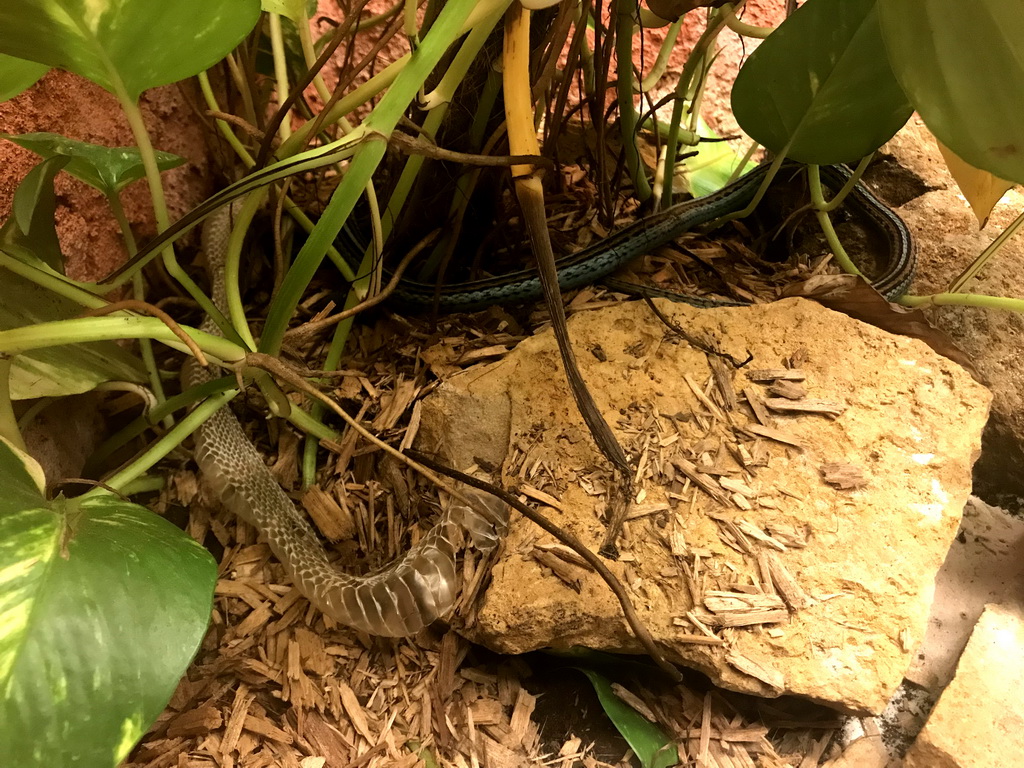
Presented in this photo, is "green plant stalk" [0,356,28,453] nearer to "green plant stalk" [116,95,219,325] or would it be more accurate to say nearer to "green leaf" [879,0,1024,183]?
"green plant stalk" [116,95,219,325]

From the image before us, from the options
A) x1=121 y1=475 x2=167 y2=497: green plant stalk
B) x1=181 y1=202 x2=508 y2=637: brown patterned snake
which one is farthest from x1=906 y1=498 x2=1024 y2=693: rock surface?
x1=121 y1=475 x2=167 y2=497: green plant stalk

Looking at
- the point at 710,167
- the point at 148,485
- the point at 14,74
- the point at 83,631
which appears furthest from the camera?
the point at 710,167

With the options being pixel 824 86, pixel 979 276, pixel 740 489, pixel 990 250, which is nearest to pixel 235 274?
pixel 740 489

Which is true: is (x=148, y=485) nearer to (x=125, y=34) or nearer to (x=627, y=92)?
(x=125, y=34)

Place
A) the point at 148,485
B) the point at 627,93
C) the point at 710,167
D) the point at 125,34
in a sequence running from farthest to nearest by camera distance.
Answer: the point at 710,167
the point at 627,93
the point at 148,485
the point at 125,34

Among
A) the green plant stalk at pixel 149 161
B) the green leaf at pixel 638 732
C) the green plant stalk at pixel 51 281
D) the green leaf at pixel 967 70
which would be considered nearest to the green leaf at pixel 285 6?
the green plant stalk at pixel 149 161

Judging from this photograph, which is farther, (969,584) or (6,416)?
(969,584)

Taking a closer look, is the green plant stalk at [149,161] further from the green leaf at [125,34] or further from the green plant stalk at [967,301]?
the green plant stalk at [967,301]
